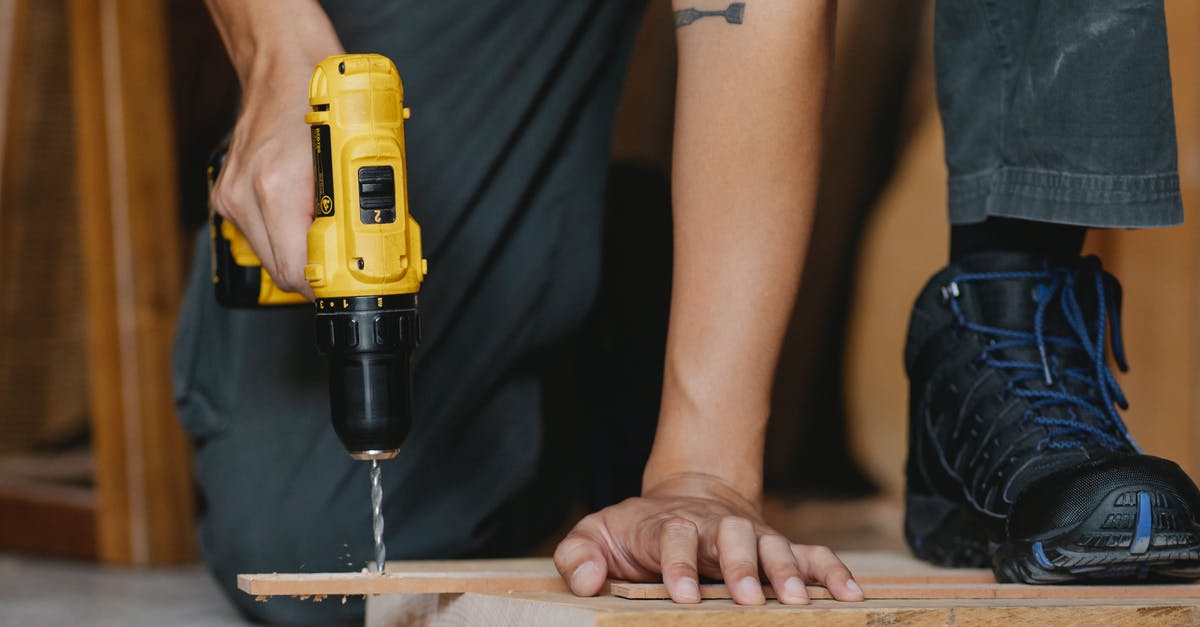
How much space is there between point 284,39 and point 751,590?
Answer: 0.52m

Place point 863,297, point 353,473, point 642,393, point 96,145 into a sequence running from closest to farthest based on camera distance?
point 353,473 < point 642,393 < point 96,145 < point 863,297

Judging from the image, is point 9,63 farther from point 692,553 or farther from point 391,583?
point 692,553

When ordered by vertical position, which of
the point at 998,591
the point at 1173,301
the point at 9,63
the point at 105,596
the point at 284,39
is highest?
the point at 9,63

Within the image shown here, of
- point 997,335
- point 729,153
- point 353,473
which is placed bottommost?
point 353,473

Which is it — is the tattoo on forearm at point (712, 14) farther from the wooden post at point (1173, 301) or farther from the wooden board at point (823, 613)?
the wooden post at point (1173, 301)

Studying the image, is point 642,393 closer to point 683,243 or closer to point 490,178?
point 490,178

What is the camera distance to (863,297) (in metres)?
2.08

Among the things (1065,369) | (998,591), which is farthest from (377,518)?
(1065,369)

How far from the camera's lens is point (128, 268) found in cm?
155

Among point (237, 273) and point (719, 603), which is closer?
point (719, 603)

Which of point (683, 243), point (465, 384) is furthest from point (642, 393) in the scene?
point (683, 243)

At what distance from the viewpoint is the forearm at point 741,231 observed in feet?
2.92

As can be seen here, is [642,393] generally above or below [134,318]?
below

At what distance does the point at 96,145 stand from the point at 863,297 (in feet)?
3.99
